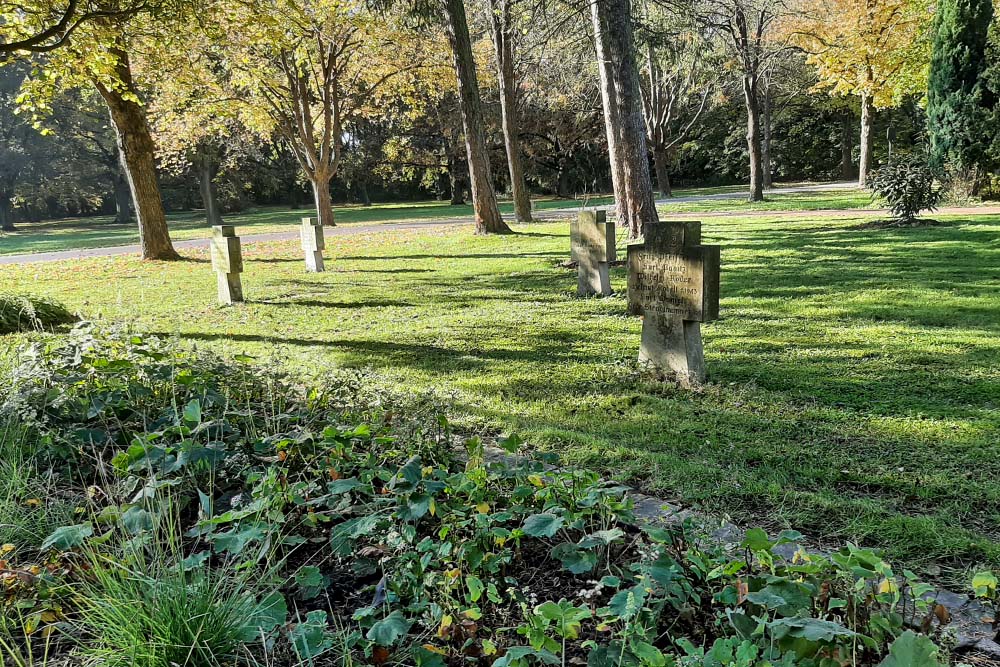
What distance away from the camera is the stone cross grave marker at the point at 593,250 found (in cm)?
869

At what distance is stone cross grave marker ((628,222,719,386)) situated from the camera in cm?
498

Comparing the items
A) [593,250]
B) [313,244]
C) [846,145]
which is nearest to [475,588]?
[593,250]

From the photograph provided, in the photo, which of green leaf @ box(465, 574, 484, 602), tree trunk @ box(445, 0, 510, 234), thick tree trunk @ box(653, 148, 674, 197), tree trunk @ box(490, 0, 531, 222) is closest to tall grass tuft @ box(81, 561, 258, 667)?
green leaf @ box(465, 574, 484, 602)

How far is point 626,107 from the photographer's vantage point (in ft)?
38.4

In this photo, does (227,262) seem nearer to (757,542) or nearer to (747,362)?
(747,362)

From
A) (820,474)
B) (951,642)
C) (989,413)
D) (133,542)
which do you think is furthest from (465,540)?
(989,413)

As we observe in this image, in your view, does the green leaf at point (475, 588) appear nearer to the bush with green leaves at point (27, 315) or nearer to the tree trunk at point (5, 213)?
the bush with green leaves at point (27, 315)

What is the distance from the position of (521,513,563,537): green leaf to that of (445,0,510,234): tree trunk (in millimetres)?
15160

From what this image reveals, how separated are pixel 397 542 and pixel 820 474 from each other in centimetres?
241

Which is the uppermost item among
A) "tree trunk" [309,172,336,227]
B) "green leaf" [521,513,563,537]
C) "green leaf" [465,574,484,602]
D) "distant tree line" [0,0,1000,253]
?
"distant tree line" [0,0,1000,253]

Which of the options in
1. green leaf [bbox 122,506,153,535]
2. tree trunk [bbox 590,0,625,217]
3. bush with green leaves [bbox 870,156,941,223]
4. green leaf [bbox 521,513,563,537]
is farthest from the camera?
bush with green leaves [bbox 870,156,941,223]

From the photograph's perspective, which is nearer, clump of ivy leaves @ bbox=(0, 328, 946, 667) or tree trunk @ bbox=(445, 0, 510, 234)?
clump of ivy leaves @ bbox=(0, 328, 946, 667)

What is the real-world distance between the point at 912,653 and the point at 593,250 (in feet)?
24.9

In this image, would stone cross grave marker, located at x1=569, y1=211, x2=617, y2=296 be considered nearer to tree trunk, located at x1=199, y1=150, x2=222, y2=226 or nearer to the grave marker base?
the grave marker base
